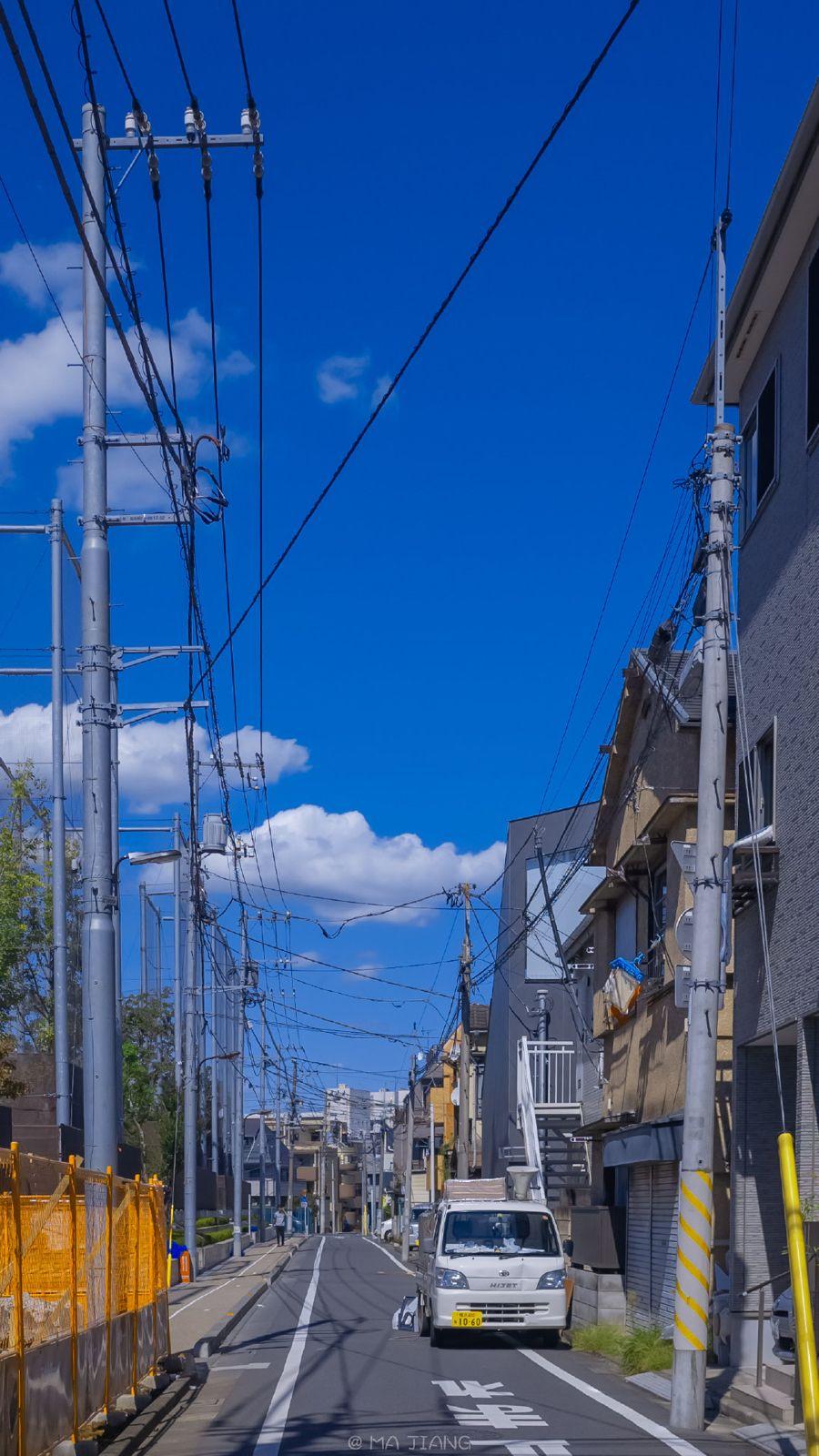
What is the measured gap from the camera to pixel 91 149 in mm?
14969

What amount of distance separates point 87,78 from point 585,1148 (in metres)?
27.8

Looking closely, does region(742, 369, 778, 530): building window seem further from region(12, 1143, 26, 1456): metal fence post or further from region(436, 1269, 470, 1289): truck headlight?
region(12, 1143, 26, 1456): metal fence post

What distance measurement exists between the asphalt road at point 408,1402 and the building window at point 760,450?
31.4 feet

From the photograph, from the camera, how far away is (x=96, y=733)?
15.1m

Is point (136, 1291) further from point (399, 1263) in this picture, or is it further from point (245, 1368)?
point (399, 1263)

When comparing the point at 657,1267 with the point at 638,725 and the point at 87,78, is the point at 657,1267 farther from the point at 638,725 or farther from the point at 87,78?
the point at 87,78

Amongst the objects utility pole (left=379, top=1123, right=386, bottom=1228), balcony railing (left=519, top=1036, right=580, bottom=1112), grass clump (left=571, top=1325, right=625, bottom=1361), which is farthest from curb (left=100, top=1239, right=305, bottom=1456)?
utility pole (left=379, top=1123, right=386, bottom=1228)

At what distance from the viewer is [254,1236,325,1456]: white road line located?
11711 mm

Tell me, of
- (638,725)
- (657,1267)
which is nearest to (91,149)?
(638,725)

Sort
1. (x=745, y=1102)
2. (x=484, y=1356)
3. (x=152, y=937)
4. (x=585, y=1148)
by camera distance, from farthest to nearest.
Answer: (x=152, y=937) < (x=585, y=1148) < (x=484, y=1356) < (x=745, y=1102)

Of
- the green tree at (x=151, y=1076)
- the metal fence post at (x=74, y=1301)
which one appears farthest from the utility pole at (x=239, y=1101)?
the metal fence post at (x=74, y=1301)

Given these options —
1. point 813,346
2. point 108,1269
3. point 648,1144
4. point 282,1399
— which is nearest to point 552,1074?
point 648,1144

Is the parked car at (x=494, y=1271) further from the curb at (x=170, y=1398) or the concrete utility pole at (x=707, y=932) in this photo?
the concrete utility pole at (x=707, y=932)

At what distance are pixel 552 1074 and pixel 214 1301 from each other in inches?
438
